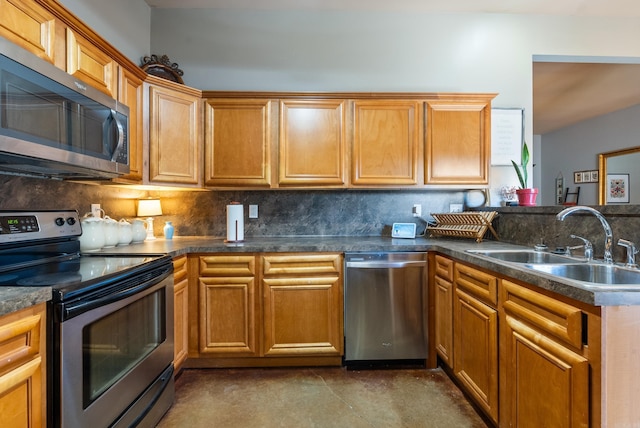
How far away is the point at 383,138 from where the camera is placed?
245 cm

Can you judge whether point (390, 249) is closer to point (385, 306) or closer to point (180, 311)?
point (385, 306)

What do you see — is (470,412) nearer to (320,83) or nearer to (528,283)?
(528,283)

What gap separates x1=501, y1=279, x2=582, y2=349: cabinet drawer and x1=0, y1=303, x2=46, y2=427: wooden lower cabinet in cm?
175

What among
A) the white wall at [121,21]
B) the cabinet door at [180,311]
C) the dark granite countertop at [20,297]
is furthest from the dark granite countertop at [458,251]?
the white wall at [121,21]

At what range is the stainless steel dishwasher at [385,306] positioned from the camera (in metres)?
2.16

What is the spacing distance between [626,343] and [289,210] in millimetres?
2226

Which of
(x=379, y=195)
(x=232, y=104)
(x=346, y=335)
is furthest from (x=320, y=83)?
(x=346, y=335)

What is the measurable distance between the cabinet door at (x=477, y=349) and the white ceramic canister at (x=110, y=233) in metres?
2.24

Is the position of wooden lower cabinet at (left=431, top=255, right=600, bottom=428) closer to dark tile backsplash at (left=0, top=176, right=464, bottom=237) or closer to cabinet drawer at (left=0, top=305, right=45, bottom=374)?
dark tile backsplash at (left=0, top=176, right=464, bottom=237)

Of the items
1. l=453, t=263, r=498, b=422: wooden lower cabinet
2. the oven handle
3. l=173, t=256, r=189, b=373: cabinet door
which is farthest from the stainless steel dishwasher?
the oven handle

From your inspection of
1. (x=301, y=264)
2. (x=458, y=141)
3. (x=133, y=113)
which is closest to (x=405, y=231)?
(x=458, y=141)

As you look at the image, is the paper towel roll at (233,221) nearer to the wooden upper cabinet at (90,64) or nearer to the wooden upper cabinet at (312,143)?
the wooden upper cabinet at (312,143)

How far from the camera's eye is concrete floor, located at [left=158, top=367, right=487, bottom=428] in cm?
169

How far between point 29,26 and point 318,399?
239 cm
